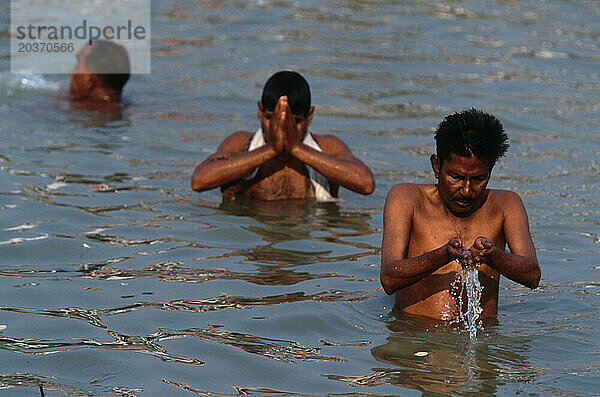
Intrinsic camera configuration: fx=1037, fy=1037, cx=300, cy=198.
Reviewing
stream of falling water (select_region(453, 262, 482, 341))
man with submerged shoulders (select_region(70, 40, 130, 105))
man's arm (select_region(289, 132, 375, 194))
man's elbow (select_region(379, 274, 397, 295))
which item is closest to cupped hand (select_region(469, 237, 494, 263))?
man's elbow (select_region(379, 274, 397, 295))

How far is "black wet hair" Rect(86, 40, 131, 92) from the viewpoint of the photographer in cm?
1140

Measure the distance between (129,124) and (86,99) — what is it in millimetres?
957

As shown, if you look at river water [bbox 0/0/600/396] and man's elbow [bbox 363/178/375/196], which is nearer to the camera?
river water [bbox 0/0/600/396]

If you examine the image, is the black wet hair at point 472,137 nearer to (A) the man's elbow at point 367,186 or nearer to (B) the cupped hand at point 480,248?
(B) the cupped hand at point 480,248

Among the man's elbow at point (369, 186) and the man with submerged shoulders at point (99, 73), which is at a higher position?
the man with submerged shoulders at point (99, 73)

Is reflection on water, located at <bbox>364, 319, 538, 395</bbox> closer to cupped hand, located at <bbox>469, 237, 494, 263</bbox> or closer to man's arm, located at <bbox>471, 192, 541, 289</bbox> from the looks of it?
man's arm, located at <bbox>471, 192, 541, 289</bbox>

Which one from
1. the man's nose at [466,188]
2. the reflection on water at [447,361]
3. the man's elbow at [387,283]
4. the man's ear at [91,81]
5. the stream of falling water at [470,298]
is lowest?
the reflection on water at [447,361]

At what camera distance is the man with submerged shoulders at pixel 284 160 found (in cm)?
737

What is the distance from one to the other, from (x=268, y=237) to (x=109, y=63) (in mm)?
5196

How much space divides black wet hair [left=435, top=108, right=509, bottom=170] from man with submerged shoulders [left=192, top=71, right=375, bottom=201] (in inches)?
99.5

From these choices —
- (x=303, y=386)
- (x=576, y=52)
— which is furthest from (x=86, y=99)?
(x=303, y=386)

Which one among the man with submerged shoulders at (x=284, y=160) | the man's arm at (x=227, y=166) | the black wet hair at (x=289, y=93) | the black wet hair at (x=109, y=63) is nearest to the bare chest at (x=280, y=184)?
the man with submerged shoulders at (x=284, y=160)

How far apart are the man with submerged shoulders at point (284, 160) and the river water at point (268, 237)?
0.68 ft

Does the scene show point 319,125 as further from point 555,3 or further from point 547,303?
point 555,3
